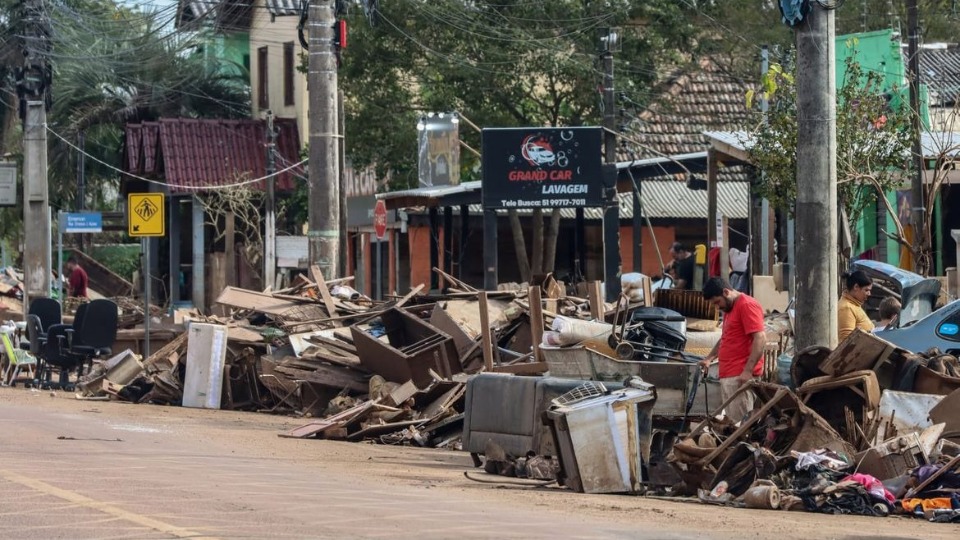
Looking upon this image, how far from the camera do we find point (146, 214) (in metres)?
24.1

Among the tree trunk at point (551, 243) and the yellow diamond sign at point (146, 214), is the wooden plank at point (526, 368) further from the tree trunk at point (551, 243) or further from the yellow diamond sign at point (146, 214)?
the tree trunk at point (551, 243)

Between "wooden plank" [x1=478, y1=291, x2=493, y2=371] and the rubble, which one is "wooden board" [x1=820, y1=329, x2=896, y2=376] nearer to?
the rubble

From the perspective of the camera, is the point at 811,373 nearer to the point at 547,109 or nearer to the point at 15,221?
the point at 547,109

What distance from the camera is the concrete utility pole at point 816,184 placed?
571 inches

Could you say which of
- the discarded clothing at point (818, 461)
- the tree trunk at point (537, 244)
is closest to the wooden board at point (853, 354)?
the discarded clothing at point (818, 461)

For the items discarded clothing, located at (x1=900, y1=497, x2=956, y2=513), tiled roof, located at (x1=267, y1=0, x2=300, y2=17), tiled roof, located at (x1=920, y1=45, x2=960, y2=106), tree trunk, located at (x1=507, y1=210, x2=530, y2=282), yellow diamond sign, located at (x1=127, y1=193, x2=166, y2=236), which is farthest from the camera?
tiled roof, located at (x1=267, y1=0, x2=300, y2=17)

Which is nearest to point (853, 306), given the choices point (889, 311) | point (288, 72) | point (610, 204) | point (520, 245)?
point (889, 311)

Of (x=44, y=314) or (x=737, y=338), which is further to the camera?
(x=44, y=314)

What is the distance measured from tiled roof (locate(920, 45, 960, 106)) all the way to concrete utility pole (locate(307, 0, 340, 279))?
44.6 feet

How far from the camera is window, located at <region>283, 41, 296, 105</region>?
1870 inches

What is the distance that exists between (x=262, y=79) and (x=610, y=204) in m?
25.1

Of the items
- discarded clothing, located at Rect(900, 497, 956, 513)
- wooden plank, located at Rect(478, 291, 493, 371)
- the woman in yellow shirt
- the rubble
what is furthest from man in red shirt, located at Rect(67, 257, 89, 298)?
discarded clothing, located at Rect(900, 497, 956, 513)

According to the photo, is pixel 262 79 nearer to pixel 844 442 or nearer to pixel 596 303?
pixel 596 303

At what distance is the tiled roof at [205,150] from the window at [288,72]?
184 cm
